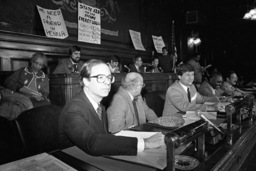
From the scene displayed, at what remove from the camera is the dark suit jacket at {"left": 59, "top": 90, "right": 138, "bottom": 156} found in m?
0.96

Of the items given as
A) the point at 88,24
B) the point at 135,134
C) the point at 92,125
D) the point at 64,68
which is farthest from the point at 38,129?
the point at 88,24

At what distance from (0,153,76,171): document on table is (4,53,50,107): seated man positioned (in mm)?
2290

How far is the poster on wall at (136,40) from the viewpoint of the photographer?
6.70m

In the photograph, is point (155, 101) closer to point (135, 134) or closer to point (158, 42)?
point (135, 134)

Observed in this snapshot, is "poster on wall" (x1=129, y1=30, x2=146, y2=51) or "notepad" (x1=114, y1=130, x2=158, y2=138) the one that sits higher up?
"poster on wall" (x1=129, y1=30, x2=146, y2=51)

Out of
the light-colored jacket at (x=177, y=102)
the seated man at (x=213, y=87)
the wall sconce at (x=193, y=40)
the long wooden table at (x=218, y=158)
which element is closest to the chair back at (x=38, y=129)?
the long wooden table at (x=218, y=158)

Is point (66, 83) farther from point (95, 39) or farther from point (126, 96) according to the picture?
point (95, 39)

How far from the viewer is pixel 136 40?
683cm

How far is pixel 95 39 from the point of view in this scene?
535 cm

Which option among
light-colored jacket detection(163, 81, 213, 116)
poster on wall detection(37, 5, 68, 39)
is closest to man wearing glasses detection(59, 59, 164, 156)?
light-colored jacket detection(163, 81, 213, 116)

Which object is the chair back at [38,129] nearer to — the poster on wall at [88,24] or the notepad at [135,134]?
the notepad at [135,134]

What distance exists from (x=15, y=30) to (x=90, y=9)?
2.01 metres

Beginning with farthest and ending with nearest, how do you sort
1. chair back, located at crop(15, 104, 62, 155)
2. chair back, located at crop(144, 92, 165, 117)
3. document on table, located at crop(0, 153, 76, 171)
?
1. chair back, located at crop(144, 92, 165, 117)
2. chair back, located at crop(15, 104, 62, 155)
3. document on table, located at crop(0, 153, 76, 171)

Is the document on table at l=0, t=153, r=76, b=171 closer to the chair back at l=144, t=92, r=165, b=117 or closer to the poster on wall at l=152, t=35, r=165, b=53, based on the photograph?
the chair back at l=144, t=92, r=165, b=117
